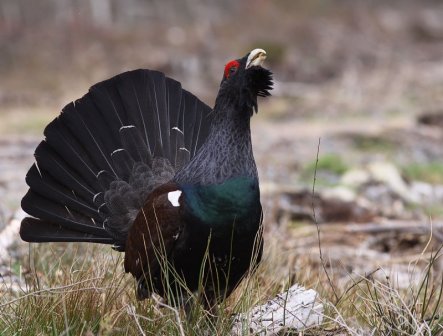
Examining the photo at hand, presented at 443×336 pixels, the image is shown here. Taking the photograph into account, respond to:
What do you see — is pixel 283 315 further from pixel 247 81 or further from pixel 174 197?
pixel 247 81

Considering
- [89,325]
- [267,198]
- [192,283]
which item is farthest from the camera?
[267,198]

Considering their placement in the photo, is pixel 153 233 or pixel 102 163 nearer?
pixel 153 233

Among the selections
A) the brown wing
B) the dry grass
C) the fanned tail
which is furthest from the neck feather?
the fanned tail

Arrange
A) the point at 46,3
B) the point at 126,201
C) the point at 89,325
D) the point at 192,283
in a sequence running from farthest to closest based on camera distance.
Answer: the point at 46,3, the point at 126,201, the point at 192,283, the point at 89,325

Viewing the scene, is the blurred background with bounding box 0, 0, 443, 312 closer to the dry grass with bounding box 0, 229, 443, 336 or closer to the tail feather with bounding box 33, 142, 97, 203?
the tail feather with bounding box 33, 142, 97, 203

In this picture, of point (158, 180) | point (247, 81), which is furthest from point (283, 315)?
point (158, 180)

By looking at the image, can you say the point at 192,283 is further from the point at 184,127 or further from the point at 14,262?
the point at 14,262

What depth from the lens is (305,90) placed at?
21.5m

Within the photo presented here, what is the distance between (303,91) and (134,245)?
17614mm

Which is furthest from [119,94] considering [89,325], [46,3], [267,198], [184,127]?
[46,3]

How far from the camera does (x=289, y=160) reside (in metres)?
11.6

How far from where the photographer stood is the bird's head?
3771 millimetres

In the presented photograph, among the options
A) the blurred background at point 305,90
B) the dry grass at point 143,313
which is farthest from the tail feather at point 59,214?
the dry grass at point 143,313

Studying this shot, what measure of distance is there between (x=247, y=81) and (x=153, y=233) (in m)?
0.88
